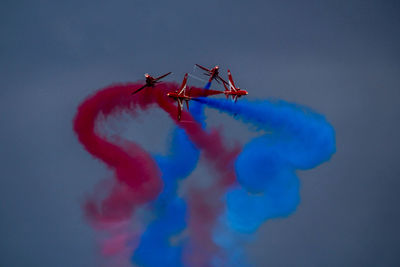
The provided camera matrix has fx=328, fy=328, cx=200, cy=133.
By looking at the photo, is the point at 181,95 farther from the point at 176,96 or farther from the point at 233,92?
the point at 233,92

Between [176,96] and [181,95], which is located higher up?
[181,95]

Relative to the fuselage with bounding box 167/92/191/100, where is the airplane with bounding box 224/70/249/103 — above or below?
above

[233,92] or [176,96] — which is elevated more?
[233,92]

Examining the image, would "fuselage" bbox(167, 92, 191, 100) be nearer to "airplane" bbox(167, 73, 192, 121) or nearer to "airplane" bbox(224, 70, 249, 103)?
"airplane" bbox(167, 73, 192, 121)

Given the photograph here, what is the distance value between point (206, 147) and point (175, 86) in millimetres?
7093

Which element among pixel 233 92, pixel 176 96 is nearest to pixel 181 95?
pixel 176 96

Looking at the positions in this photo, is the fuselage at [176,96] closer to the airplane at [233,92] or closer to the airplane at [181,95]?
the airplane at [181,95]

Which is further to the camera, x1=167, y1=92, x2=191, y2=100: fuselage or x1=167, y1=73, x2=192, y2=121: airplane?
x1=167, y1=73, x2=192, y2=121: airplane

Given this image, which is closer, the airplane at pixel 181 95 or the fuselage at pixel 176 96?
the fuselage at pixel 176 96

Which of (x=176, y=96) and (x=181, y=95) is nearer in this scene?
(x=176, y=96)

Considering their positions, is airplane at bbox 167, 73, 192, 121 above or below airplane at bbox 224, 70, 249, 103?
below

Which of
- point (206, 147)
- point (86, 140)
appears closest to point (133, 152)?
point (86, 140)

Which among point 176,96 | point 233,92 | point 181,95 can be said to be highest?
point 233,92

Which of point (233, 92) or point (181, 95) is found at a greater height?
point (233, 92)
